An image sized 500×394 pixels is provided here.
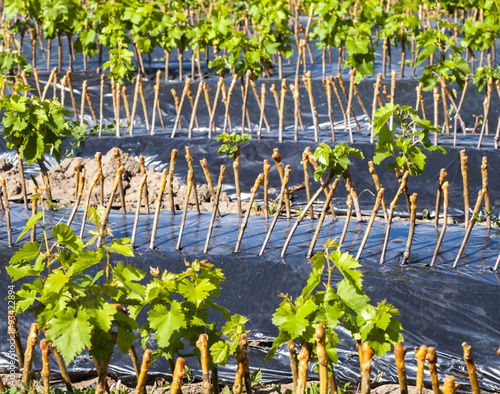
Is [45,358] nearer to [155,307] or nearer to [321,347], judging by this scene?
[155,307]

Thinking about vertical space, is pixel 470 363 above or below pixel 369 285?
above

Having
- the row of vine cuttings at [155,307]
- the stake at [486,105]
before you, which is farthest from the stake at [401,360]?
the stake at [486,105]

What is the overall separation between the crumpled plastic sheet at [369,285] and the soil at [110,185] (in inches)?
45.2

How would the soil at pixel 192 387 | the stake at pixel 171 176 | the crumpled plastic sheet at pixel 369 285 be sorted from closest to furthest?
the soil at pixel 192 387
the crumpled plastic sheet at pixel 369 285
the stake at pixel 171 176

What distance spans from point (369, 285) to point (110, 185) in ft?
9.30

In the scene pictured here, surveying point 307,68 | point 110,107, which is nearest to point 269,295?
point 110,107

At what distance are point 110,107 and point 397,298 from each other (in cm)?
499

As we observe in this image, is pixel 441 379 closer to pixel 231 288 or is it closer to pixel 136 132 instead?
pixel 231 288

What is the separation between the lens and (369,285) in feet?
10.3

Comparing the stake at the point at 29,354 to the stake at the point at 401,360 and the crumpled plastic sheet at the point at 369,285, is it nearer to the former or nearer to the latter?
the crumpled plastic sheet at the point at 369,285

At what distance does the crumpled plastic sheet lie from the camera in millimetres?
2875

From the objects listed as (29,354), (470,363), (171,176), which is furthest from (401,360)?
(171,176)

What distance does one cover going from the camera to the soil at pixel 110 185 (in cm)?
508

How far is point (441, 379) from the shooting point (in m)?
2.82
